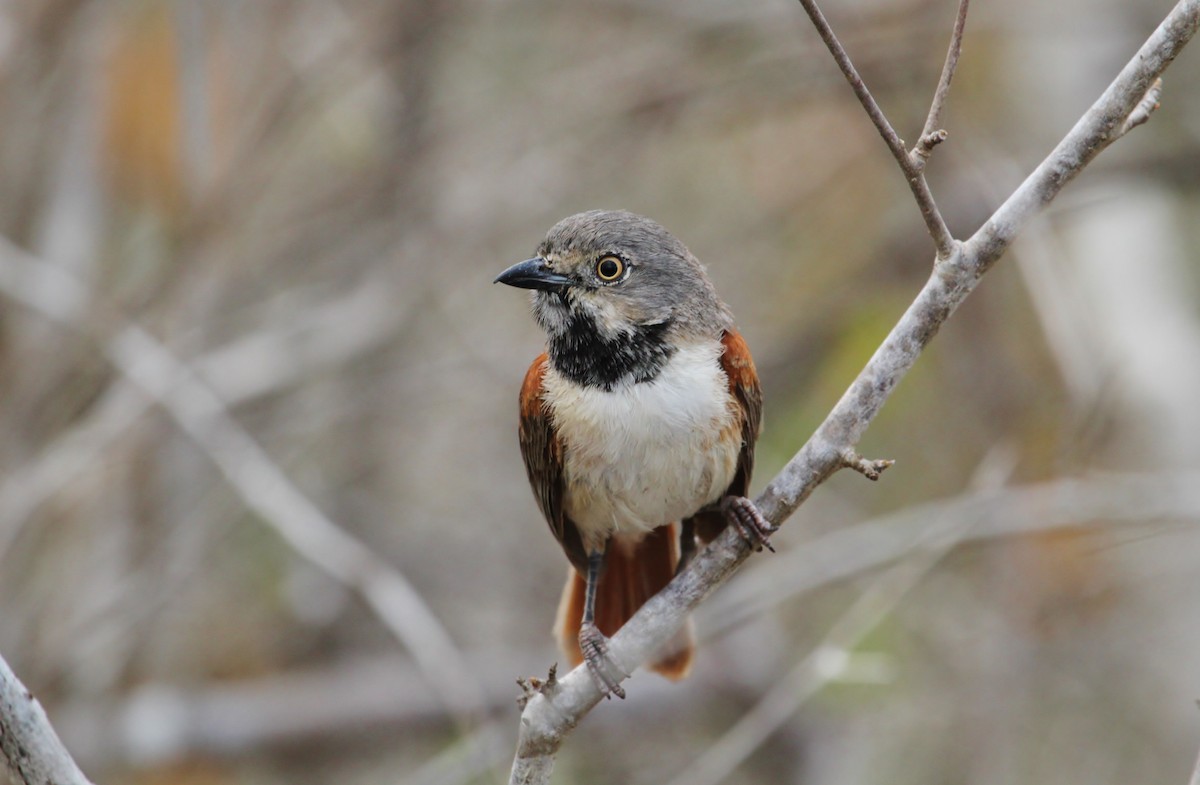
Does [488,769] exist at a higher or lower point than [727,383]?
lower

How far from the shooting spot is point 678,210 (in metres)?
7.25

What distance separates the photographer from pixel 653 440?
327 centimetres

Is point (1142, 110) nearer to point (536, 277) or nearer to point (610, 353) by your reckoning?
point (610, 353)

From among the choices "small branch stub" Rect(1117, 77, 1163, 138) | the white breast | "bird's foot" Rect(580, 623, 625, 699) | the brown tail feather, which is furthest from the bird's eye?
"small branch stub" Rect(1117, 77, 1163, 138)

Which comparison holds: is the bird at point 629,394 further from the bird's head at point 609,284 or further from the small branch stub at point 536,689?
the small branch stub at point 536,689

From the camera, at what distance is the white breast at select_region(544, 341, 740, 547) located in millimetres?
3285

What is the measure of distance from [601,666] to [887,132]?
137 cm

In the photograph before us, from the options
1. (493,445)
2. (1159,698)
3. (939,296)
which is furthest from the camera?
(493,445)

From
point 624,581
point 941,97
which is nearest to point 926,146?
point 941,97

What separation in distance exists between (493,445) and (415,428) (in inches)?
19.5

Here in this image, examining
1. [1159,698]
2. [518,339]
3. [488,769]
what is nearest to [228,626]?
[518,339]

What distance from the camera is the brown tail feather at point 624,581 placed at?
3818mm

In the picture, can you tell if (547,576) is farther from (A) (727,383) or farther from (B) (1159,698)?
(A) (727,383)

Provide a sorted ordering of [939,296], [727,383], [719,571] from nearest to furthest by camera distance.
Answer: [939,296]
[719,571]
[727,383]
